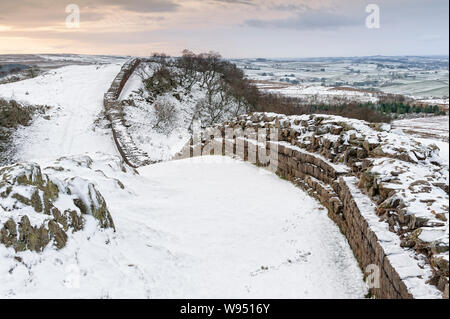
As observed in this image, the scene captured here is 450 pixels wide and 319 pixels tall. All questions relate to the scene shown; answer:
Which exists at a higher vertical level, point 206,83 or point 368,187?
point 206,83

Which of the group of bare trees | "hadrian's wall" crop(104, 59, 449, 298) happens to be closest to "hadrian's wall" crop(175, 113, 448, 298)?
"hadrian's wall" crop(104, 59, 449, 298)

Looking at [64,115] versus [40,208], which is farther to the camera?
[64,115]

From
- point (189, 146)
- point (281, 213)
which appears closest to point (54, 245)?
point (281, 213)

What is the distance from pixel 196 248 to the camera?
21.8 feet

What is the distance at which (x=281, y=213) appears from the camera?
8.43 m

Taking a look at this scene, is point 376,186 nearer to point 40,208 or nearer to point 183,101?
point 40,208

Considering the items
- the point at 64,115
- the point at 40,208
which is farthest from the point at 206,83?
the point at 40,208

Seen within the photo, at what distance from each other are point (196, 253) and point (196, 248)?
0.21 metres

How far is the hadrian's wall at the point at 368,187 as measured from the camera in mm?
4195

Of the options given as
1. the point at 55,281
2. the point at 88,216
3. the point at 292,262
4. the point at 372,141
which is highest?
the point at 372,141

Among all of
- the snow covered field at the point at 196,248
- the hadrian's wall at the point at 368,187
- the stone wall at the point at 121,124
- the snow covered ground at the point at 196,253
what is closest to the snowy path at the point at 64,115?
the stone wall at the point at 121,124

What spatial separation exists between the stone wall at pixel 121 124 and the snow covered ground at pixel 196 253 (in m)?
10.6

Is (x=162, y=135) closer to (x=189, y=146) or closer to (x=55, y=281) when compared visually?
(x=189, y=146)
